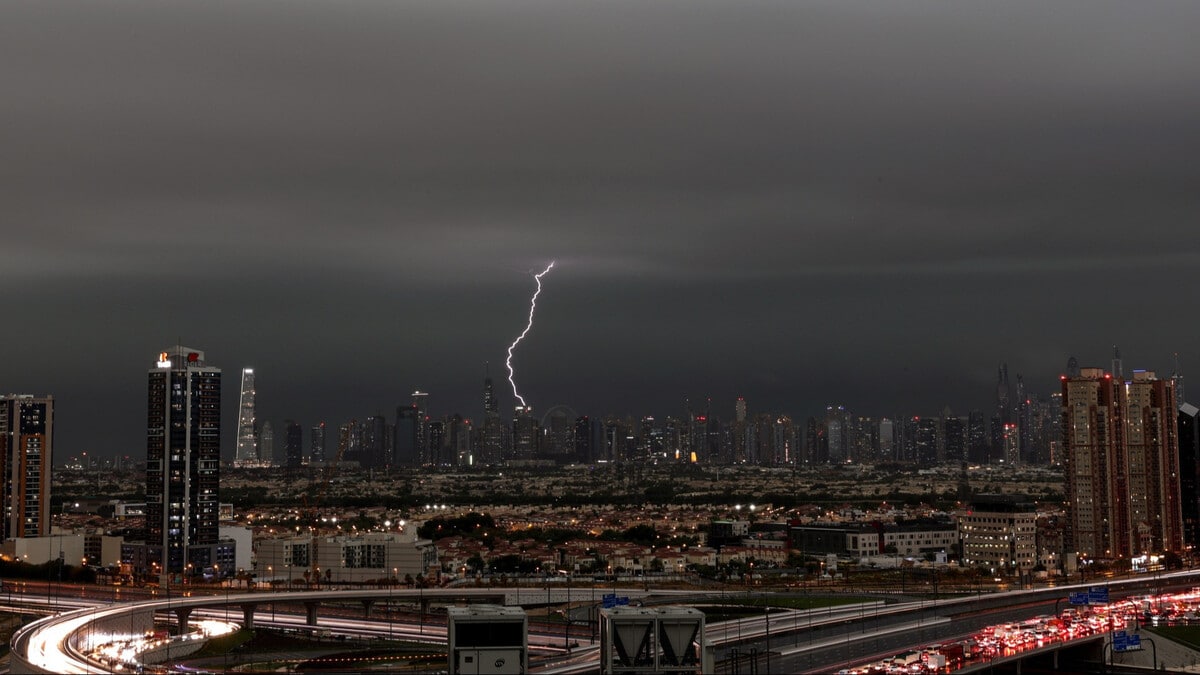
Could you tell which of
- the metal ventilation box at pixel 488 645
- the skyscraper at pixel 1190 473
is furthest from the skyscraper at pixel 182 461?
the skyscraper at pixel 1190 473

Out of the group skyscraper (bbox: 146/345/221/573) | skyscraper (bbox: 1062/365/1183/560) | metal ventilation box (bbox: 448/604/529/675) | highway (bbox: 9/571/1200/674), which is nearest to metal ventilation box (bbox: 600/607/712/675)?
metal ventilation box (bbox: 448/604/529/675)

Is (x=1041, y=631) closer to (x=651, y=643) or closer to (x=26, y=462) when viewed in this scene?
(x=651, y=643)

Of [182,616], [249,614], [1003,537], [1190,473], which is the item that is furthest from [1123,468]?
[182,616]

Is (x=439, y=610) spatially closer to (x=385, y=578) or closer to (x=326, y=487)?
(x=385, y=578)

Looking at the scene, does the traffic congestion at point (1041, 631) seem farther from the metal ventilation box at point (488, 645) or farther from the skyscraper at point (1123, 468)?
the skyscraper at point (1123, 468)

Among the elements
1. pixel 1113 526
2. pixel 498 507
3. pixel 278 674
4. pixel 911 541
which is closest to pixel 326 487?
pixel 498 507

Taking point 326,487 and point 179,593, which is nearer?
point 179,593

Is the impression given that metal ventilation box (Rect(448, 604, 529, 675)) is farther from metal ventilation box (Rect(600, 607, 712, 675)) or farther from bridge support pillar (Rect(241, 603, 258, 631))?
bridge support pillar (Rect(241, 603, 258, 631))
